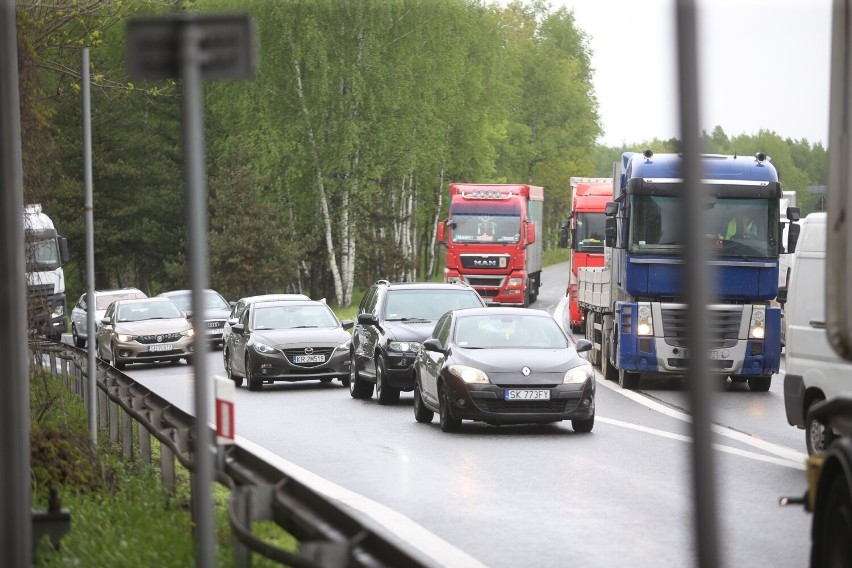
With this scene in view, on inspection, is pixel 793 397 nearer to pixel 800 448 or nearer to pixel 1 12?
pixel 800 448

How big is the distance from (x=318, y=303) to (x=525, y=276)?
81.9 ft

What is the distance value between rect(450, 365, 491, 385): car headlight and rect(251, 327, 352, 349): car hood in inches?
376

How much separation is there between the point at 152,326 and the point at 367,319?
548 inches

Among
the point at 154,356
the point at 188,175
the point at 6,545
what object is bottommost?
the point at 154,356

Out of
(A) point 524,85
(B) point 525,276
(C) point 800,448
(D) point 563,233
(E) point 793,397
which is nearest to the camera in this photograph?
(E) point 793,397

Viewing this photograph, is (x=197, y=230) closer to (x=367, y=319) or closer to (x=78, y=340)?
(x=367, y=319)

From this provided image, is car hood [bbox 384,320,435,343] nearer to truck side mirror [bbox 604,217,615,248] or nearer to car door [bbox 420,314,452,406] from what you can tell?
car door [bbox 420,314,452,406]

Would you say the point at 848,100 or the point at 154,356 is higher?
the point at 848,100

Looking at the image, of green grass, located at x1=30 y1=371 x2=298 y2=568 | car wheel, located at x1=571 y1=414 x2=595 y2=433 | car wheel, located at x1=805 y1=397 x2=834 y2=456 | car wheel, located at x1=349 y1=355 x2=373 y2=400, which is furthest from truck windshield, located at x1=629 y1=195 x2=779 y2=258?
green grass, located at x1=30 y1=371 x2=298 y2=568

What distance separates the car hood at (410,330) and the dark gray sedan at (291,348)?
11.8 ft

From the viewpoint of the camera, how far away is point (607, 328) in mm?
28406

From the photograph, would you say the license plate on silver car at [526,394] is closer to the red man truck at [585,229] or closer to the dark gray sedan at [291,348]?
the dark gray sedan at [291,348]

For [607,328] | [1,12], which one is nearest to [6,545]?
[1,12]

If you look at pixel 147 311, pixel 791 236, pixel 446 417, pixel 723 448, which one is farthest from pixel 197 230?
pixel 147 311
